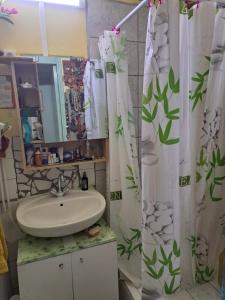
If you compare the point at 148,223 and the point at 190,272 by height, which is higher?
the point at 148,223

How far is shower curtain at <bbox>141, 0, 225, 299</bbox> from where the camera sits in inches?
39.8

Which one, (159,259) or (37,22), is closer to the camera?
(159,259)

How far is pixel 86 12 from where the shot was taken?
1583mm

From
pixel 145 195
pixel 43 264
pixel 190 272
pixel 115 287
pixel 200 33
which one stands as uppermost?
pixel 200 33

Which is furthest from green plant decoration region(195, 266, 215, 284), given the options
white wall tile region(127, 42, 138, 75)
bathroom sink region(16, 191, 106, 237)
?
white wall tile region(127, 42, 138, 75)

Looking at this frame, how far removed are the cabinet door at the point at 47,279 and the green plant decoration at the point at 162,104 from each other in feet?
3.04

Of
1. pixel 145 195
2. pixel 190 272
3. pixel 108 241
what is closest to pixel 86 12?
pixel 145 195

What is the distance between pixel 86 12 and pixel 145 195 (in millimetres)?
1315

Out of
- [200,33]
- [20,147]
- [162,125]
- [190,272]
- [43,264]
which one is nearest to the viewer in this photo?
[162,125]

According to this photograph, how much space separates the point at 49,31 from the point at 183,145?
115cm

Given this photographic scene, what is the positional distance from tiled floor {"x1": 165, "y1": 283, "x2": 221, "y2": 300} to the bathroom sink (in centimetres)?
68

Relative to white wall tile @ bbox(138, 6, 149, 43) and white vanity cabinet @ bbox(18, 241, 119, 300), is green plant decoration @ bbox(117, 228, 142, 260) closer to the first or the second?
white vanity cabinet @ bbox(18, 241, 119, 300)

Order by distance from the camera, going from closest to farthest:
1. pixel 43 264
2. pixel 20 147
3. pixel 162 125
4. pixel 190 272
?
pixel 162 125 → pixel 43 264 → pixel 190 272 → pixel 20 147

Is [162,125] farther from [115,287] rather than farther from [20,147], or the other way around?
[115,287]
